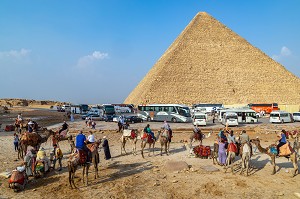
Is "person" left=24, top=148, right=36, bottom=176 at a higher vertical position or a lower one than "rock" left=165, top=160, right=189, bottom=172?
higher

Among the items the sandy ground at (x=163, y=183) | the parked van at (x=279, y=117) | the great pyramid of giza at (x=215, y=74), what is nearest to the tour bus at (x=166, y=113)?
the parked van at (x=279, y=117)

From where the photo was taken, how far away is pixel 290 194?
927 centimetres

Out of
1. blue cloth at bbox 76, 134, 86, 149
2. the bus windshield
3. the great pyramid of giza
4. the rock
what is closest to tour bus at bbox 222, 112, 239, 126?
the bus windshield

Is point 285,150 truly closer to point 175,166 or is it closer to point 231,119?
point 175,166

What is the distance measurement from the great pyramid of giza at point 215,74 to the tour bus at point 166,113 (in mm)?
54107

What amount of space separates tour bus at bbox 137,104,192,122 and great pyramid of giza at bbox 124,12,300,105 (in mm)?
54107

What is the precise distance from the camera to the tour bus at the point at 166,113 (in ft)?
116

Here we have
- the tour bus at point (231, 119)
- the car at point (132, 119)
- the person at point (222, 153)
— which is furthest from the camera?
the car at point (132, 119)

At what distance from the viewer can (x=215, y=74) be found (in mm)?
114062

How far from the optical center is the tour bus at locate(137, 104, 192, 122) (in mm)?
35281

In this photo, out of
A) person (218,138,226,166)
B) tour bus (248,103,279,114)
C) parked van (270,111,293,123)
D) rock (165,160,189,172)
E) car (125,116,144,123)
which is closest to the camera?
rock (165,160,189,172)

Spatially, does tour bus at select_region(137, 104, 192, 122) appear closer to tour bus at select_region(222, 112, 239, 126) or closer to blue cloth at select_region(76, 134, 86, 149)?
tour bus at select_region(222, 112, 239, 126)

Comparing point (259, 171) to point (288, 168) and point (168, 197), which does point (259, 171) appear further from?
point (168, 197)

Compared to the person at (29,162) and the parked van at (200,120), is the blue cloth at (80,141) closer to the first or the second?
the person at (29,162)
